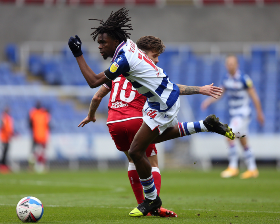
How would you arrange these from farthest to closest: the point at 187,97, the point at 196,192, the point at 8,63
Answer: the point at 8,63, the point at 187,97, the point at 196,192

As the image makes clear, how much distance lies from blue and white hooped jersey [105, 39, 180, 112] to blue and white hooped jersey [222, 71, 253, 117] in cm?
626

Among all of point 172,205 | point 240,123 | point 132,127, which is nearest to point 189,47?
point 240,123

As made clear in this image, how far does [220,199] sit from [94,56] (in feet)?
51.0

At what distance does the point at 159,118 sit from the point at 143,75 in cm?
50

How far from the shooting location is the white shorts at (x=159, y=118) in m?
4.90

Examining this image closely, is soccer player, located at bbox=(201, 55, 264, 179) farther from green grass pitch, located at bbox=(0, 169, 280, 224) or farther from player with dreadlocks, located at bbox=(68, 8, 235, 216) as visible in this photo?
player with dreadlocks, located at bbox=(68, 8, 235, 216)

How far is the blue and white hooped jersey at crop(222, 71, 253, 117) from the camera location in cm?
1104

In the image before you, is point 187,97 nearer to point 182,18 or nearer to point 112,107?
point 182,18

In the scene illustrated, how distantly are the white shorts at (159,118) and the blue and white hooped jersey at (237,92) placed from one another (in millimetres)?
6345

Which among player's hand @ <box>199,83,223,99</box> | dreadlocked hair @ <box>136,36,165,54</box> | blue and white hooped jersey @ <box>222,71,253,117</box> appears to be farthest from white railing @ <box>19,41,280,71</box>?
player's hand @ <box>199,83,223,99</box>

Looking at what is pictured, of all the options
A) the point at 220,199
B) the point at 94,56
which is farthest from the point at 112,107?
the point at 94,56

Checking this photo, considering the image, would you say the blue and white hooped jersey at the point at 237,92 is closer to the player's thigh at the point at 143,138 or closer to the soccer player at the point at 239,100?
the soccer player at the point at 239,100

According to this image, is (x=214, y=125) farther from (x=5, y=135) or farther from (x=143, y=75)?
(x=5, y=135)

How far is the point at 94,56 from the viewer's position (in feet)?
71.1
